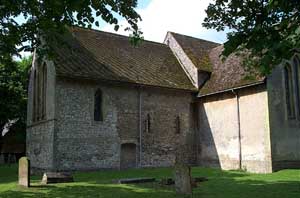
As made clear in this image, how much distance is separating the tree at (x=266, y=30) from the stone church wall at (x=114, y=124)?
14.9 meters

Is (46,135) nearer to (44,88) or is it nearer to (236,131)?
(44,88)

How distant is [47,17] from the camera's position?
1148cm

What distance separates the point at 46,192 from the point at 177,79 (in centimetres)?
1707

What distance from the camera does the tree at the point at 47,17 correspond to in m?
10.2

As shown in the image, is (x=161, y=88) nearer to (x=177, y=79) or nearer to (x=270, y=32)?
(x=177, y=79)

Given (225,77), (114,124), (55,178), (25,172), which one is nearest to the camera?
(25,172)

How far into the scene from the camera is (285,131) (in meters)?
23.9

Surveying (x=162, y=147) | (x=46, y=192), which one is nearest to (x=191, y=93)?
(x=162, y=147)

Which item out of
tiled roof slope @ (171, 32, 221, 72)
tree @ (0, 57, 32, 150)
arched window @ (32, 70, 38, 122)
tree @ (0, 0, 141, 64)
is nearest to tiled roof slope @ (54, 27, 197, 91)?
tiled roof slope @ (171, 32, 221, 72)

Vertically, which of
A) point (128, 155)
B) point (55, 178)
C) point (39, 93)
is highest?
point (39, 93)

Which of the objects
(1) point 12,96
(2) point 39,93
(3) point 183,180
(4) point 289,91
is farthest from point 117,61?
(1) point 12,96

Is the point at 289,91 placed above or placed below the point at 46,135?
above

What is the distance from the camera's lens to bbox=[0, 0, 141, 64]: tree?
1023 cm

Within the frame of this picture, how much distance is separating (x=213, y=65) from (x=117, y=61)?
851 cm
